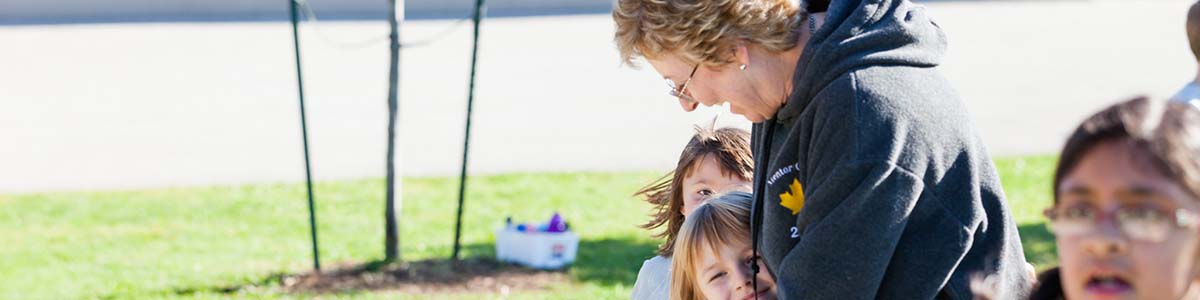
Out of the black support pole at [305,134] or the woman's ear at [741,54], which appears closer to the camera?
the woman's ear at [741,54]

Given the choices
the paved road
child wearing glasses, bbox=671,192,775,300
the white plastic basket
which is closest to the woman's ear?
child wearing glasses, bbox=671,192,775,300

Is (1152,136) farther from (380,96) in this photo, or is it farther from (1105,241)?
(380,96)

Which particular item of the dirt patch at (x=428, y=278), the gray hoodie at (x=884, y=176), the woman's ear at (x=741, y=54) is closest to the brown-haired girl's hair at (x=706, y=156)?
the woman's ear at (x=741, y=54)

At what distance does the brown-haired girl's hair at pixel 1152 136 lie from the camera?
4.89 ft

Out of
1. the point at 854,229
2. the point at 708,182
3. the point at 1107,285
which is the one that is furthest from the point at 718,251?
the point at 1107,285

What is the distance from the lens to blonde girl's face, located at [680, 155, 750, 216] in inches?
142

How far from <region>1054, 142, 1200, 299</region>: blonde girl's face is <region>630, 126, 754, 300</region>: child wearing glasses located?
6.62 feet

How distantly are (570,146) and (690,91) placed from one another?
28.8 ft

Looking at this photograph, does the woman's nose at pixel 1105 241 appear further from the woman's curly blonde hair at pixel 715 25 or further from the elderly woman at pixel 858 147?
the woman's curly blonde hair at pixel 715 25

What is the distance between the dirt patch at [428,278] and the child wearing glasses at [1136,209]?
544cm

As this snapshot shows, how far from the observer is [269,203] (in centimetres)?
938

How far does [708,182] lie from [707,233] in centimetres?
50

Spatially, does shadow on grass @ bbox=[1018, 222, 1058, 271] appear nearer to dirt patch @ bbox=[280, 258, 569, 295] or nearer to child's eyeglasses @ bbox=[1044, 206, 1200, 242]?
dirt patch @ bbox=[280, 258, 569, 295]

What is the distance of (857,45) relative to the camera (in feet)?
7.72
